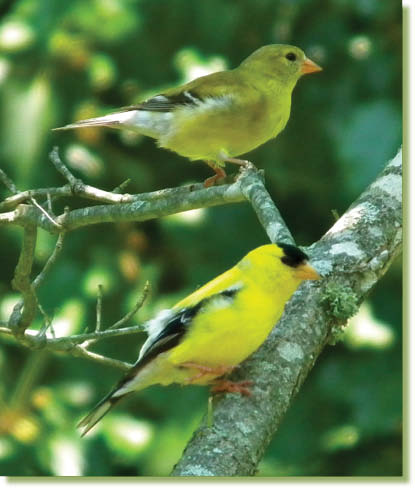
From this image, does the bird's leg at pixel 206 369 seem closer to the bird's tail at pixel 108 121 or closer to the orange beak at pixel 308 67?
the bird's tail at pixel 108 121

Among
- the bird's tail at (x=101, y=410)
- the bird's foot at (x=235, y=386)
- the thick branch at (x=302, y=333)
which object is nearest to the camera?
the thick branch at (x=302, y=333)

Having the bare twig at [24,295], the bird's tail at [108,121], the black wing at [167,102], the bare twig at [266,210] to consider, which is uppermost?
the bare twig at [266,210]

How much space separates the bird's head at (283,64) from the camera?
2.37m

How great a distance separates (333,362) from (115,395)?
0.79 m

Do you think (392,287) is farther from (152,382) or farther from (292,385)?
(152,382)

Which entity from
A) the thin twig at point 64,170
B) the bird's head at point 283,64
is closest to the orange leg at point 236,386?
the thin twig at point 64,170

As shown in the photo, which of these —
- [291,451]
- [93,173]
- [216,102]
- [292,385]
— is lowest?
[291,451]

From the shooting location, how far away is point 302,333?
183 centimetres

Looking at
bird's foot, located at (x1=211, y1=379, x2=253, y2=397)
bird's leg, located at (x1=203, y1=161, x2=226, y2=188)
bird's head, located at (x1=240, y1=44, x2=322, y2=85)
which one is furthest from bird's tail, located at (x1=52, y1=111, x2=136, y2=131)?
bird's foot, located at (x1=211, y1=379, x2=253, y2=397)

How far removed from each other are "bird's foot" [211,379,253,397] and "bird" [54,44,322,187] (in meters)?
0.56

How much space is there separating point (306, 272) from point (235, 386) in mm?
247

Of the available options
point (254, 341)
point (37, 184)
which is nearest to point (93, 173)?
point (37, 184)

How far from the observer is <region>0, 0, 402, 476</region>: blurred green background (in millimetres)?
2195

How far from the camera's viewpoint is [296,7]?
256cm
